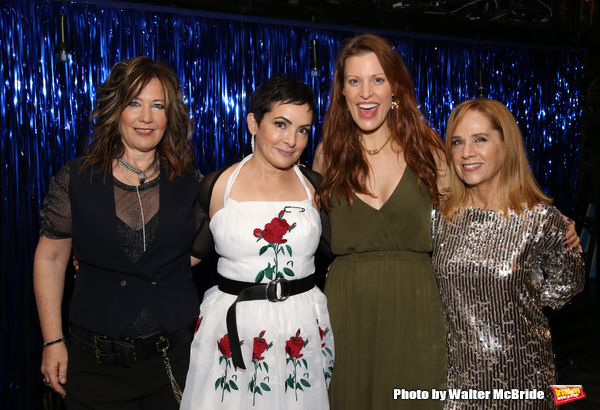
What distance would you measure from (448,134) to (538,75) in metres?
3.04

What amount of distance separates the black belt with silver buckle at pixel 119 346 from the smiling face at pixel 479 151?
1.24 meters

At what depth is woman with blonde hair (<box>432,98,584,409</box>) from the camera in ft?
6.13

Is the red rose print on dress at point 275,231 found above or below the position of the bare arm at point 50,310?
above

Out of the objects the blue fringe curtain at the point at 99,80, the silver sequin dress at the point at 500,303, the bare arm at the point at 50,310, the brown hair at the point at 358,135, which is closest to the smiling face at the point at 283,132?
the brown hair at the point at 358,135

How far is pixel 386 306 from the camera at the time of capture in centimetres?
208

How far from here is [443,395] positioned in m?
1.99

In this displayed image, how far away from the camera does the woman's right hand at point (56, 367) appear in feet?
5.96

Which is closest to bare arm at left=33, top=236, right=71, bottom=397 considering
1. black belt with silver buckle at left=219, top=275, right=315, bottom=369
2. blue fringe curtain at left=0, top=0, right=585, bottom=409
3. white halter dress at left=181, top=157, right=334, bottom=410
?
white halter dress at left=181, top=157, right=334, bottom=410

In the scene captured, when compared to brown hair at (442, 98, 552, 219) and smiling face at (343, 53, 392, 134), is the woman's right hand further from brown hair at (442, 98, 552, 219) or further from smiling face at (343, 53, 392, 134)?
brown hair at (442, 98, 552, 219)

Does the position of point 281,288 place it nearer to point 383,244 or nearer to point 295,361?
point 295,361

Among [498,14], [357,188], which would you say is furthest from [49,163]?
[498,14]

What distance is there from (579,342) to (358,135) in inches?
134

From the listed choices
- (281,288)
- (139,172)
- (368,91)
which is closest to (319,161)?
(368,91)

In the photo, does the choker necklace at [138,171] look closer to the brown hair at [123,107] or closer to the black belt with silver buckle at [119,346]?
the brown hair at [123,107]
